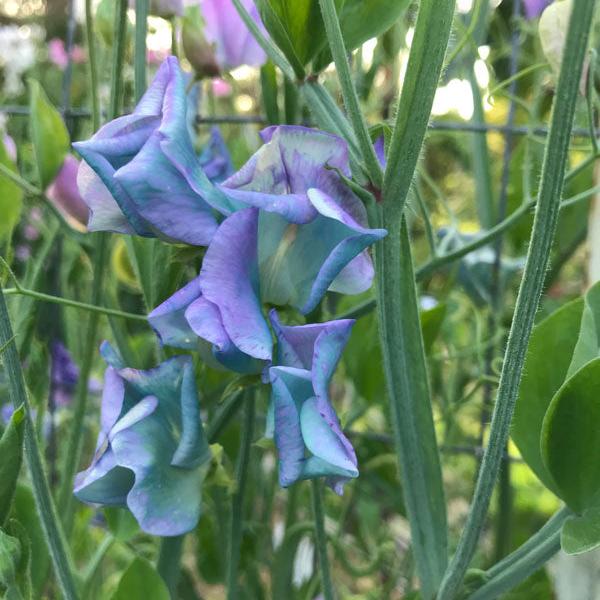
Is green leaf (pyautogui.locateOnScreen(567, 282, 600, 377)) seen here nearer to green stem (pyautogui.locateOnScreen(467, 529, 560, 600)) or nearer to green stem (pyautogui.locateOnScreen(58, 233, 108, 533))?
green stem (pyautogui.locateOnScreen(467, 529, 560, 600))

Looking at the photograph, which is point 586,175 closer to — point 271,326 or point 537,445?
point 537,445

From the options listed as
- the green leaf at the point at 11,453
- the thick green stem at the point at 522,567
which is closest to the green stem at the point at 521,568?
the thick green stem at the point at 522,567

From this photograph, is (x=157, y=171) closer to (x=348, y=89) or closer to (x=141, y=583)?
(x=348, y=89)

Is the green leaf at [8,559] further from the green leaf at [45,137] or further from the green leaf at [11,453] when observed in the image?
the green leaf at [45,137]

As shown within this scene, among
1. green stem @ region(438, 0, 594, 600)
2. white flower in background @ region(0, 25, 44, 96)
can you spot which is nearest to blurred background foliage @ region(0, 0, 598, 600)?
green stem @ region(438, 0, 594, 600)

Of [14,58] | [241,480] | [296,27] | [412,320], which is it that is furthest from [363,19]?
[14,58]

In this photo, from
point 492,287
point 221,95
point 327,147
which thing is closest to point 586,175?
point 492,287
